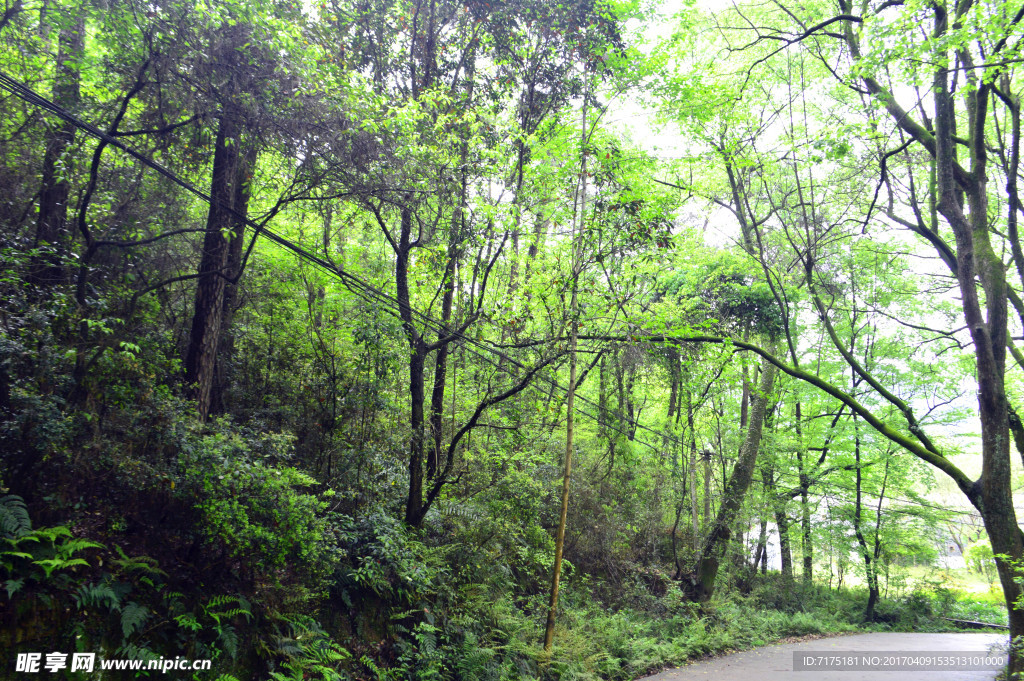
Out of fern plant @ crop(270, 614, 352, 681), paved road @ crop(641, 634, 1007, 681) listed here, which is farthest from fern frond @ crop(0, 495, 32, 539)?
paved road @ crop(641, 634, 1007, 681)

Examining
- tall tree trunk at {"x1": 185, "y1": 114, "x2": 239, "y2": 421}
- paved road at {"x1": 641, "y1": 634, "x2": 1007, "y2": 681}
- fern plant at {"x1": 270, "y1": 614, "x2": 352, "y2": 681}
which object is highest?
tall tree trunk at {"x1": 185, "y1": 114, "x2": 239, "y2": 421}

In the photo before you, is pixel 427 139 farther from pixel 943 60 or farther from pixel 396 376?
pixel 943 60

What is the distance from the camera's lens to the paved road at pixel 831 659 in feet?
32.0

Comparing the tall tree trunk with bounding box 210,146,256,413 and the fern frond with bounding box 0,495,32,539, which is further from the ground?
the tall tree trunk with bounding box 210,146,256,413

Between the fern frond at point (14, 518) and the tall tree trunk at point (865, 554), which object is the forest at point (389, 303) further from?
the tall tree trunk at point (865, 554)

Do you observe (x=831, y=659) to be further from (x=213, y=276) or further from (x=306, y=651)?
(x=213, y=276)

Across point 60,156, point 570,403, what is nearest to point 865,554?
point 570,403

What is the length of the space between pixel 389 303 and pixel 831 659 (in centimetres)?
1147

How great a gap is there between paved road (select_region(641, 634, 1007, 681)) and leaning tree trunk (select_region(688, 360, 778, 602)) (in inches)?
82.8

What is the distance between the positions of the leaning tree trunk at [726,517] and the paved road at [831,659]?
2103 mm

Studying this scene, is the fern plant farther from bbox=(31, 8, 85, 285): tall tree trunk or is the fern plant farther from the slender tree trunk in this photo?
bbox=(31, 8, 85, 285): tall tree trunk

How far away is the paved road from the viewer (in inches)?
384

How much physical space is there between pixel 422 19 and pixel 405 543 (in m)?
8.76

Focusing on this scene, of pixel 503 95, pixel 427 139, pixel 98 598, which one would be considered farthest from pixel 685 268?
pixel 98 598
